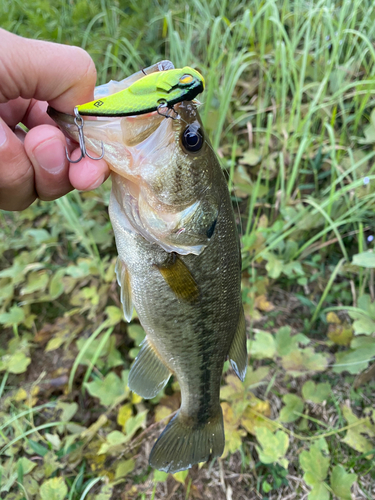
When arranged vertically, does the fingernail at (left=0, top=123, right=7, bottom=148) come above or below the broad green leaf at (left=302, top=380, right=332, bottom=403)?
above

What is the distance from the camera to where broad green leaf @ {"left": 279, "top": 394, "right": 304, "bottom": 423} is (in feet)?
5.63

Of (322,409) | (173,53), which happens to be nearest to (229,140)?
(173,53)

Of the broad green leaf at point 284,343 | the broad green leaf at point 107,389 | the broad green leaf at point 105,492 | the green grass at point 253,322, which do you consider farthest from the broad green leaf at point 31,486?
the broad green leaf at point 284,343

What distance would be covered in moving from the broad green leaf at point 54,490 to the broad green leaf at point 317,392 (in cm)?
130

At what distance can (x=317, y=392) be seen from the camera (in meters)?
1.68

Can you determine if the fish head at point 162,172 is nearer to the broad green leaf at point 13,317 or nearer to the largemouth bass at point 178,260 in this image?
the largemouth bass at point 178,260

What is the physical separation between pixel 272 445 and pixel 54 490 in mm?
1055

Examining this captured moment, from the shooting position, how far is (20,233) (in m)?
2.80

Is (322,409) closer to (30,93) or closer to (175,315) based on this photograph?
(175,315)

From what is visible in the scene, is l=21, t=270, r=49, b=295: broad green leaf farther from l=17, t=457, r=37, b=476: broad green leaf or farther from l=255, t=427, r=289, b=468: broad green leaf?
l=255, t=427, r=289, b=468: broad green leaf

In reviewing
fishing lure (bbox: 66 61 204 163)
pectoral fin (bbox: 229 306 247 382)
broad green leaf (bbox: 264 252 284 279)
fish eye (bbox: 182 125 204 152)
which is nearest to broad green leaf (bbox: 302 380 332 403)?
pectoral fin (bbox: 229 306 247 382)

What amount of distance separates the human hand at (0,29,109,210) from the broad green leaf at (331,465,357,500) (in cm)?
164

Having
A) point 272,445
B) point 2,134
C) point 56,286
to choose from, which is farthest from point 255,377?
point 2,134

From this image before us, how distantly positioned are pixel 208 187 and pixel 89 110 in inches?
18.0
